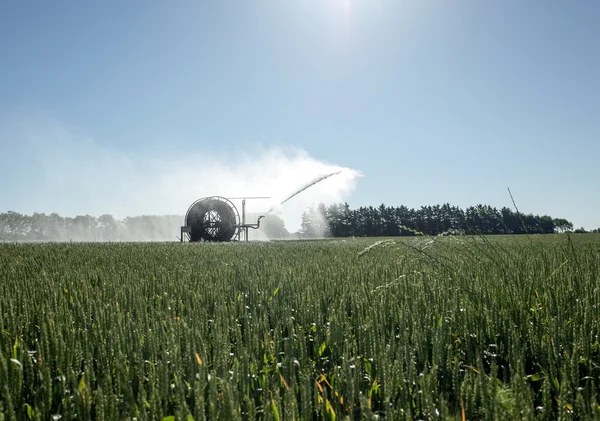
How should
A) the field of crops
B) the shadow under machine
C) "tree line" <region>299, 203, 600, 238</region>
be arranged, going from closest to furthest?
the field of crops, the shadow under machine, "tree line" <region>299, 203, 600, 238</region>

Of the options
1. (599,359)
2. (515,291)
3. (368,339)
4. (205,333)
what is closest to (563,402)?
(368,339)

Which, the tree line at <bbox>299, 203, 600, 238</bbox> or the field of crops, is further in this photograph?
the tree line at <bbox>299, 203, 600, 238</bbox>

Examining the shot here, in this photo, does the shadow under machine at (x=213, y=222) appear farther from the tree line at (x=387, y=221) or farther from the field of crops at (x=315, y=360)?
the tree line at (x=387, y=221)

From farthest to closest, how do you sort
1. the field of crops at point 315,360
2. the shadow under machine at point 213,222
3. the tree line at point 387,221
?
1. the tree line at point 387,221
2. the shadow under machine at point 213,222
3. the field of crops at point 315,360

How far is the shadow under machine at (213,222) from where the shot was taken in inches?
1320

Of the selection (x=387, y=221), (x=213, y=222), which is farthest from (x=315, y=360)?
(x=387, y=221)

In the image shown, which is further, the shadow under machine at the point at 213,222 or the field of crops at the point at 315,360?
the shadow under machine at the point at 213,222

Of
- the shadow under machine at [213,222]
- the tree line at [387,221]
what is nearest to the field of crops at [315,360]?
the shadow under machine at [213,222]

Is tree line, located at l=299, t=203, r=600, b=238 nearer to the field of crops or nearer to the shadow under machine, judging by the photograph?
the shadow under machine

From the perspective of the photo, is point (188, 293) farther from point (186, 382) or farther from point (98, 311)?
point (186, 382)

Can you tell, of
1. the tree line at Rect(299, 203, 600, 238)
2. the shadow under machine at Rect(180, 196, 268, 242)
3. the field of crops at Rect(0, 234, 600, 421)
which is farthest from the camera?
the tree line at Rect(299, 203, 600, 238)

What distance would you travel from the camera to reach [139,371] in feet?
6.28

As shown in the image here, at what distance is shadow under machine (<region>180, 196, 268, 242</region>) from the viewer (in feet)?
110

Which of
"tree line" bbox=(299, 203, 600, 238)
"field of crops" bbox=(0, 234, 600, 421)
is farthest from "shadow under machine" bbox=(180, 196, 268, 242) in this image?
"tree line" bbox=(299, 203, 600, 238)
